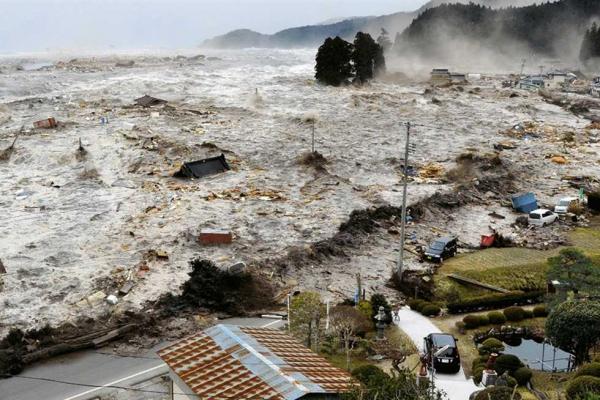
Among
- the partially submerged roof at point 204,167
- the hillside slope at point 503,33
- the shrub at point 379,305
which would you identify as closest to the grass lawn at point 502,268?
the shrub at point 379,305

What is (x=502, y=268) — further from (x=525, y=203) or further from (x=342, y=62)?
(x=342, y=62)

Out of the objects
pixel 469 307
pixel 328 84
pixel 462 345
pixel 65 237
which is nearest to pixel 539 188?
pixel 469 307

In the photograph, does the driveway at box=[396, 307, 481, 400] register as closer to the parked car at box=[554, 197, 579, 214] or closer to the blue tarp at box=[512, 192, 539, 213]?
the blue tarp at box=[512, 192, 539, 213]

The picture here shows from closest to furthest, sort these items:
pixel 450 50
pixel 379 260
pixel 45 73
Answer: pixel 379 260 < pixel 45 73 < pixel 450 50

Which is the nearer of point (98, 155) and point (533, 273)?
point (533, 273)

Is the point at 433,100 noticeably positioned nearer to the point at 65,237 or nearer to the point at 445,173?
the point at 445,173

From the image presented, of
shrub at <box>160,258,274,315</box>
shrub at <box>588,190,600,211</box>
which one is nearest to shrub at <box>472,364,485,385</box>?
shrub at <box>160,258,274,315</box>
